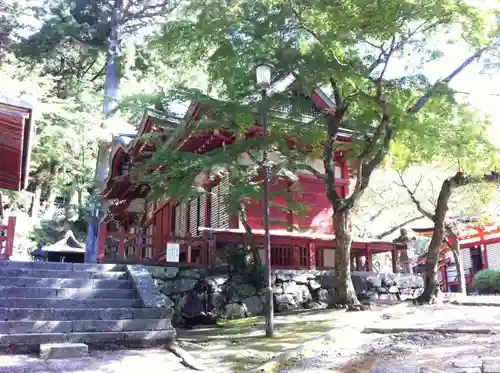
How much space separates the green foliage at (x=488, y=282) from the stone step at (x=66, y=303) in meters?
17.6

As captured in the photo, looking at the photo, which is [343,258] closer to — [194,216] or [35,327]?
[35,327]

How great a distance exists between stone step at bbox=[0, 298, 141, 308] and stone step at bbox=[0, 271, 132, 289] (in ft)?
2.03

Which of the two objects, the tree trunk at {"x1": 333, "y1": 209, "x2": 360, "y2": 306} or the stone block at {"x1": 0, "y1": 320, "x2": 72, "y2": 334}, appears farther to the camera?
the tree trunk at {"x1": 333, "y1": 209, "x2": 360, "y2": 306}

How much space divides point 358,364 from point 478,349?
4.58 feet

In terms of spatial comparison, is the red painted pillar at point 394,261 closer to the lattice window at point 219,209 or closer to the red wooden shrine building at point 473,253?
the lattice window at point 219,209

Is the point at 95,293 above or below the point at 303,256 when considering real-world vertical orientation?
below

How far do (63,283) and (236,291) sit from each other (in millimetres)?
4222

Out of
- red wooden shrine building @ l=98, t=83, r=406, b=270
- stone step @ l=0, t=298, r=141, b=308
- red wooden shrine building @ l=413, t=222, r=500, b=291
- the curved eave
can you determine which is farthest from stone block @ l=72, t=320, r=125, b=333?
red wooden shrine building @ l=413, t=222, r=500, b=291

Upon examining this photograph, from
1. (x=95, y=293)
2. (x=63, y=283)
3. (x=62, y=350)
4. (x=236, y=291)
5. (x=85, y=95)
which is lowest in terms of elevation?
(x=62, y=350)

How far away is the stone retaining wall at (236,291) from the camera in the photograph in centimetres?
1102

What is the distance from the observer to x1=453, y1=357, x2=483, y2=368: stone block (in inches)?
179

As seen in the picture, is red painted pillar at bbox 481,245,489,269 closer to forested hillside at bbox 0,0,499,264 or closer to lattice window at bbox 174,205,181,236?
A: forested hillside at bbox 0,0,499,264

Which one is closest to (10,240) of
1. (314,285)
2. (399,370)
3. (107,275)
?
(107,275)

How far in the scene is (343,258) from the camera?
9938 mm
